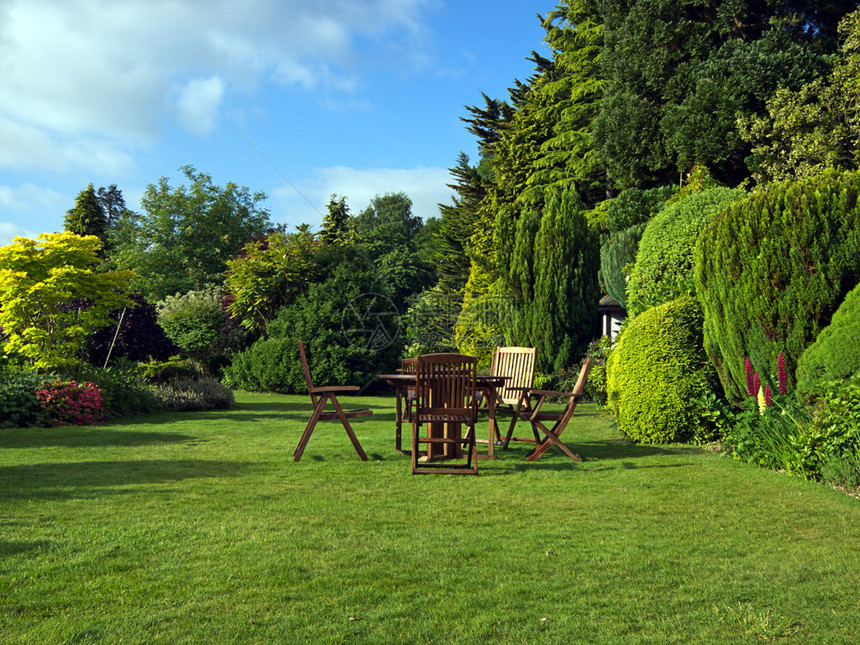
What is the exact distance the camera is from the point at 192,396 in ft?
43.3

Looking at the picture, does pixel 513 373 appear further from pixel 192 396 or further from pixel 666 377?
pixel 192 396

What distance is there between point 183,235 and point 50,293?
23.7m

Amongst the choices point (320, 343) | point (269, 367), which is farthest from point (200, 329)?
A: point (320, 343)

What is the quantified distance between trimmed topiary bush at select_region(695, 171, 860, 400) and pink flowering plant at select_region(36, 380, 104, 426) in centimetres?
945

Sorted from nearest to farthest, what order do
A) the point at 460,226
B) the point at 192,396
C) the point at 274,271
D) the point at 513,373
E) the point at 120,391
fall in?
the point at 513,373
the point at 120,391
the point at 192,396
the point at 274,271
the point at 460,226

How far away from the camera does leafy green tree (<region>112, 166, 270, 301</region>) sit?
1224 inches

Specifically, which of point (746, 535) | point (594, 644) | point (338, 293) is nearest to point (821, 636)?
point (594, 644)

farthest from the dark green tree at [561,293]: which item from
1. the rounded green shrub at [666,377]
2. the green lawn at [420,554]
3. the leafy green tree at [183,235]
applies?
the leafy green tree at [183,235]

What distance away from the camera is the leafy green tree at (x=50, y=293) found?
10.5m

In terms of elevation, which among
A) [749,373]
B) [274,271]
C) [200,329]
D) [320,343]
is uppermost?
[274,271]

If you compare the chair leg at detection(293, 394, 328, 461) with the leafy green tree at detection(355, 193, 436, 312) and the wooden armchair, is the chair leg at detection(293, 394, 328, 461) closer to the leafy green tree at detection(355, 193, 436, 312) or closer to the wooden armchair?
the wooden armchair

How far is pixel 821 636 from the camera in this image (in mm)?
2664

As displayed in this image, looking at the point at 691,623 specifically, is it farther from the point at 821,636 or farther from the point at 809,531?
the point at 809,531

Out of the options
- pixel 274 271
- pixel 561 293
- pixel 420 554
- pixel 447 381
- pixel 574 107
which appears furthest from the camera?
pixel 574 107
